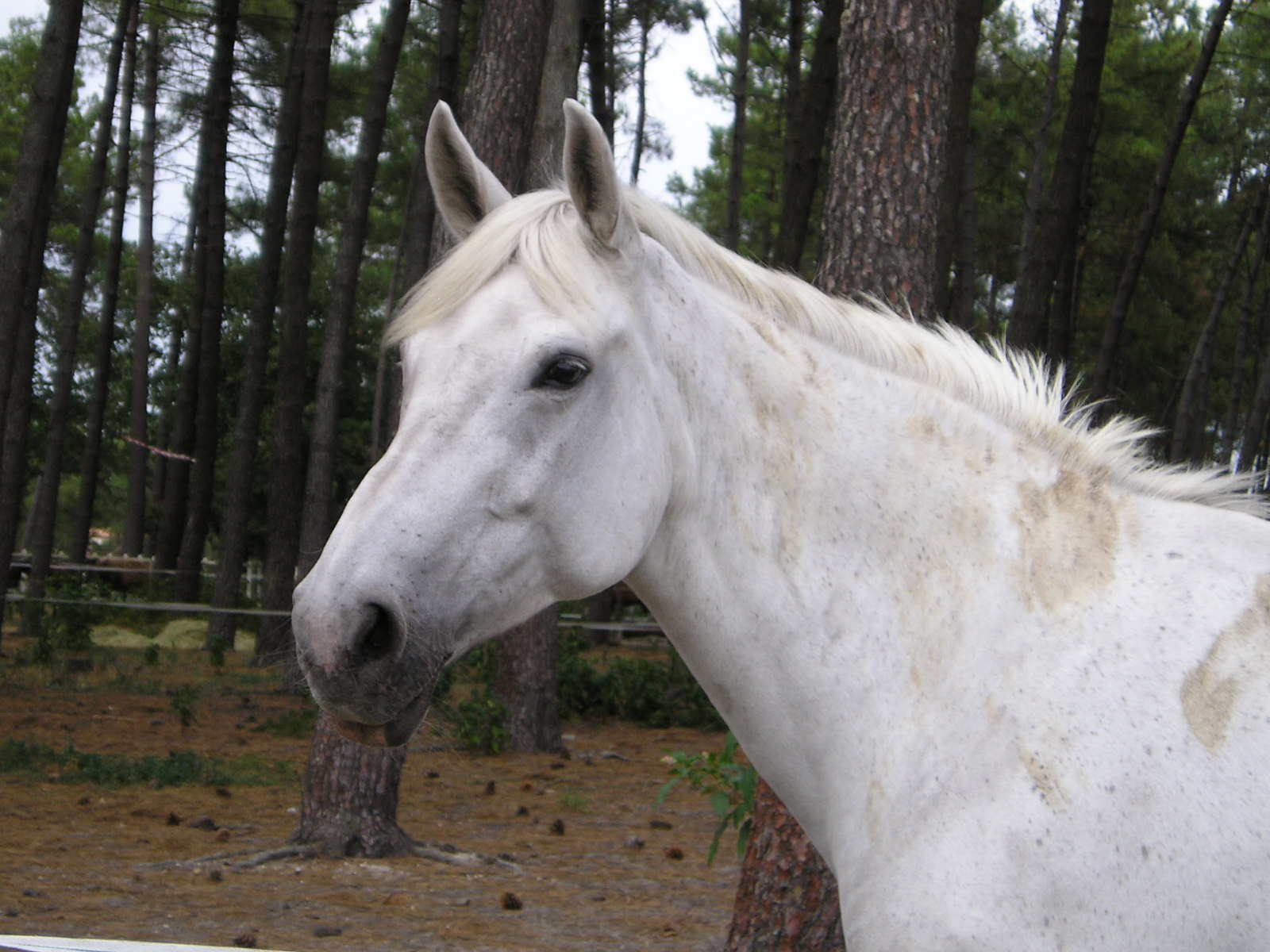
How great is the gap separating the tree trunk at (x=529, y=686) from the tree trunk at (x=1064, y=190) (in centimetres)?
492

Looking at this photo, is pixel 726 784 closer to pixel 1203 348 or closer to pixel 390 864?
pixel 390 864

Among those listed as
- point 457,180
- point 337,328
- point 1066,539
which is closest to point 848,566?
point 1066,539

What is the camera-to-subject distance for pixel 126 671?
1394 cm

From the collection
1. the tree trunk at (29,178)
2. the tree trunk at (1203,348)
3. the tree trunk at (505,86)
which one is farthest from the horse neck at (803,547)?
the tree trunk at (1203,348)

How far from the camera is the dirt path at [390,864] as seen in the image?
17.1ft

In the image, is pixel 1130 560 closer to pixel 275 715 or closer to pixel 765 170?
pixel 275 715

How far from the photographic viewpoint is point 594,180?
6.99ft

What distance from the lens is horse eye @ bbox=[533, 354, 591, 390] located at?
2.03 m

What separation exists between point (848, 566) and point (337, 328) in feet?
36.7

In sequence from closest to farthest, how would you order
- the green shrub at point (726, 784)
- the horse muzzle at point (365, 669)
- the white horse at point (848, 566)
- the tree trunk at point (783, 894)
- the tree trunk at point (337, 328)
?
the horse muzzle at point (365, 669) → the white horse at point (848, 566) → the tree trunk at point (783, 894) → the green shrub at point (726, 784) → the tree trunk at point (337, 328)

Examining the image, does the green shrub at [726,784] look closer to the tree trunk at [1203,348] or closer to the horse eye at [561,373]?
the horse eye at [561,373]

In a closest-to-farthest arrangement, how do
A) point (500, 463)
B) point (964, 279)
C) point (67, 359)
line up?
point (500, 463) → point (964, 279) → point (67, 359)

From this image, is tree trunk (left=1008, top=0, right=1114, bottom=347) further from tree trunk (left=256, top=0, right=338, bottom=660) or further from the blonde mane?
the blonde mane

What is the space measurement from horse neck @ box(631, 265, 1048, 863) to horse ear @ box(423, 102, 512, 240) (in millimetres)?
501
